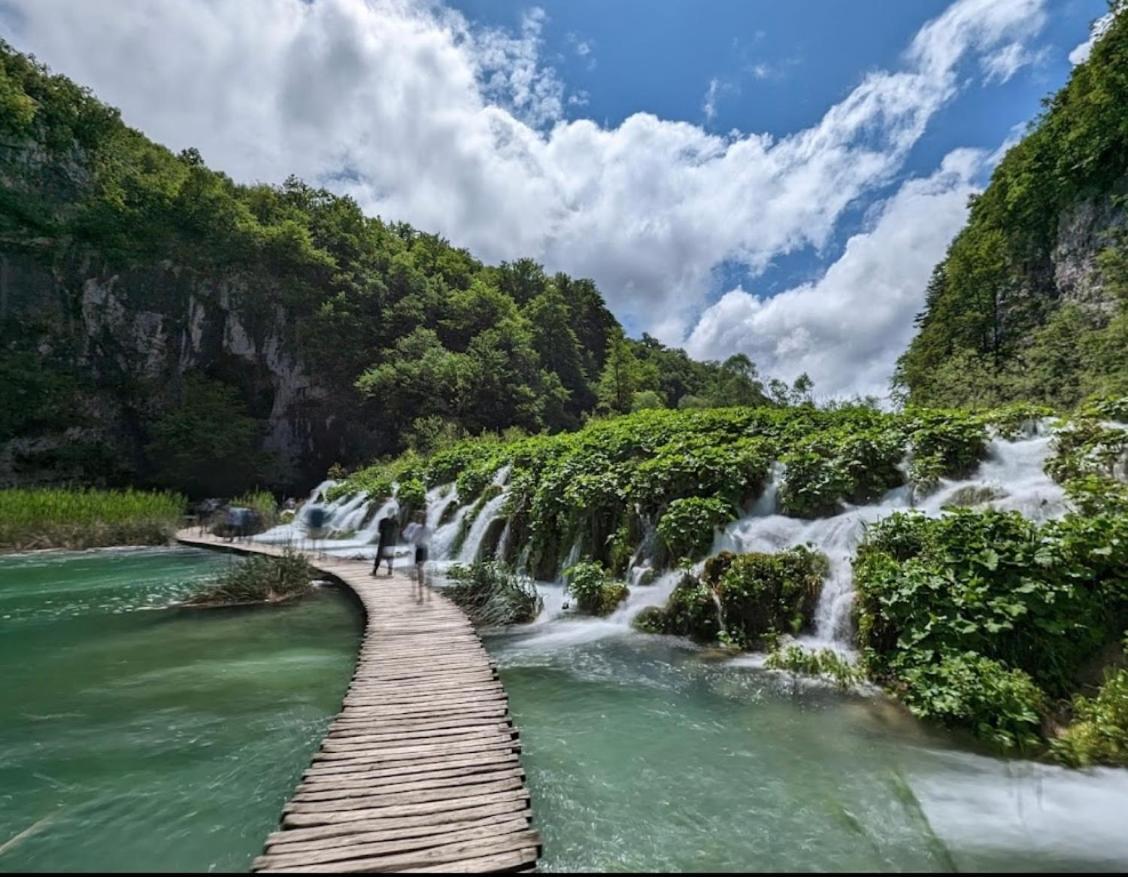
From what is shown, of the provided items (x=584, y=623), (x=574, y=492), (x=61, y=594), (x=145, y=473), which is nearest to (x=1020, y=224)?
(x=574, y=492)

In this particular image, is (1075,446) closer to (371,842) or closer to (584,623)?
(584,623)

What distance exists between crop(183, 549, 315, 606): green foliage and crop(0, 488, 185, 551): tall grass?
12149 mm

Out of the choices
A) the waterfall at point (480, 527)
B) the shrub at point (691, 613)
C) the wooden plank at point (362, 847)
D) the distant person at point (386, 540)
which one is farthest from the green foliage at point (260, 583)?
the wooden plank at point (362, 847)

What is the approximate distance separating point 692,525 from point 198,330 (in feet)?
125

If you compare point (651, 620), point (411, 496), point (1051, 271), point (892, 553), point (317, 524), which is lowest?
point (651, 620)

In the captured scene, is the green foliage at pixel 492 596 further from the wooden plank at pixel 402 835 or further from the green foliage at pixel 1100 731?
the green foliage at pixel 1100 731

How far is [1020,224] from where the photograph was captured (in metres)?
33.8

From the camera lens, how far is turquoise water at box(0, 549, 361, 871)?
3.89 metres

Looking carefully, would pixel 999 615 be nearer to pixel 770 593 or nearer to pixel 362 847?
pixel 770 593

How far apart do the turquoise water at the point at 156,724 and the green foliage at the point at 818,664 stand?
542cm

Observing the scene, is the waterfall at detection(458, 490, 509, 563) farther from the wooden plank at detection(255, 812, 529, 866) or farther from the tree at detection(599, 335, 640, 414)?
the tree at detection(599, 335, 640, 414)

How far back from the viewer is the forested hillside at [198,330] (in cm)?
3116

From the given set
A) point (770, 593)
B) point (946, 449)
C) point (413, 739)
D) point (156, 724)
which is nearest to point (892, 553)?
point (770, 593)

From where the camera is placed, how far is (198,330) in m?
36.2
